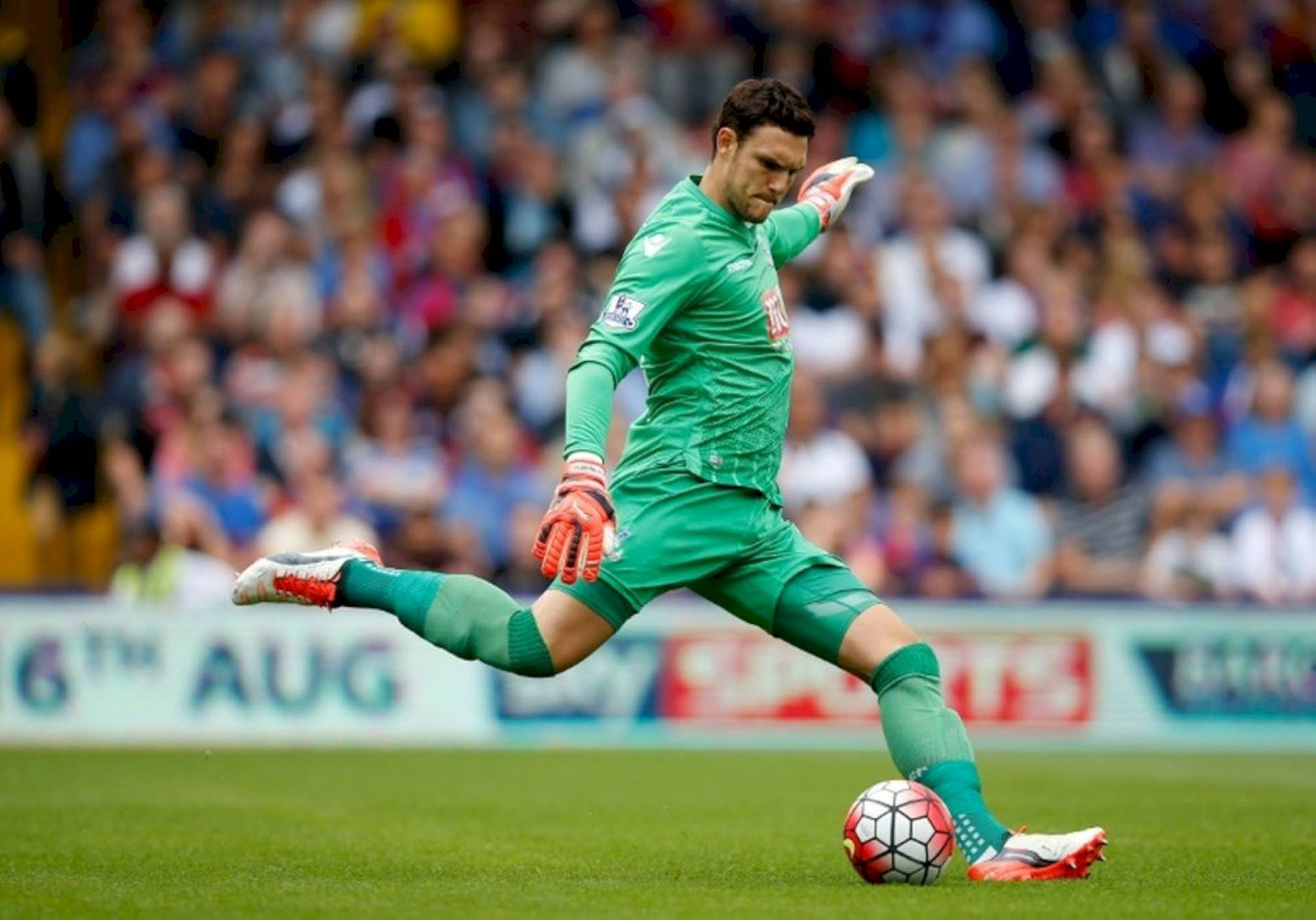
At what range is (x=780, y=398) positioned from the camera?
7.84 m

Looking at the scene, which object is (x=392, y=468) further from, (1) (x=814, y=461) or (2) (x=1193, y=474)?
(2) (x=1193, y=474)

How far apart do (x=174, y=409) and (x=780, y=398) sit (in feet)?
32.3

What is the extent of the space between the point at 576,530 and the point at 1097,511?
1067 cm

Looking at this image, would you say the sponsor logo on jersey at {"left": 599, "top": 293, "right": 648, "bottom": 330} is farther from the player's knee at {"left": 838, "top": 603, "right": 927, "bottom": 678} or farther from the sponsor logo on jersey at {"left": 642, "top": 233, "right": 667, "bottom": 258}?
the player's knee at {"left": 838, "top": 603, "right": 927, "bottom": 678}

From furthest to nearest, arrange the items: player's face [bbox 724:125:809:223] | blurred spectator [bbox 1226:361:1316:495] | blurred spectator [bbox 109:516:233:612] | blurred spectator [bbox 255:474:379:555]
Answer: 1. blurred spectator [bbox 1226:361:1316:495]
2. blurred spectator [bbox 255:474:379:555]
3. blurred spectator [bbox 109:516:233:612]
4. player's face [bbox 724:125:809:223]

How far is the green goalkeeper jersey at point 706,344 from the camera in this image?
748cm

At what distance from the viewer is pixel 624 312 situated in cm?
738

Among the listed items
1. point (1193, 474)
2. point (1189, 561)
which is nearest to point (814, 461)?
point (1189, 561)

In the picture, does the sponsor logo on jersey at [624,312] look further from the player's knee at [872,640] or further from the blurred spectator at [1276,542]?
the blurred spectator at [1276,542]

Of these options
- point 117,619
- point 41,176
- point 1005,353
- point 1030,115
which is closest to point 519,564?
point 117,619

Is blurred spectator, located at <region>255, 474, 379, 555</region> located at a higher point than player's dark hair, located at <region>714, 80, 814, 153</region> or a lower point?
lower

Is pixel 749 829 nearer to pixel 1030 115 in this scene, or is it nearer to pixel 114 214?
pixel 114 214

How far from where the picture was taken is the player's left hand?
28.7 ft

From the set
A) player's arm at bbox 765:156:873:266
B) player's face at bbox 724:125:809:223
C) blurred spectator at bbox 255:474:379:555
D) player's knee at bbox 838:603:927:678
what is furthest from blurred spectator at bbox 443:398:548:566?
player's face at bbox 724:125:809:223
